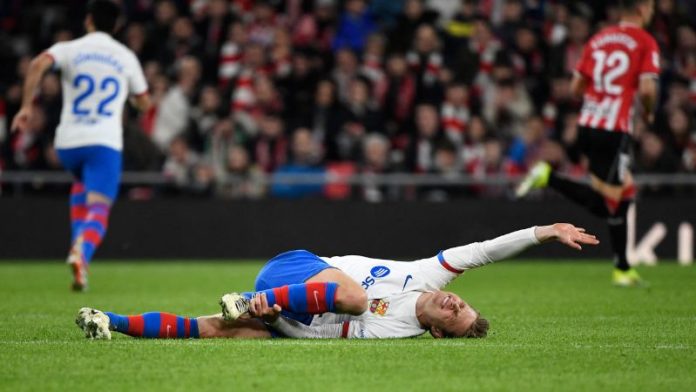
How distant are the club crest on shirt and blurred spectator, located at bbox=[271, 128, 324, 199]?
936 centimetres

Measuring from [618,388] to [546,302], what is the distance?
4.80 meters

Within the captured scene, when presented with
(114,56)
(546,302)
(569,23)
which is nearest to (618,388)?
(546,302)

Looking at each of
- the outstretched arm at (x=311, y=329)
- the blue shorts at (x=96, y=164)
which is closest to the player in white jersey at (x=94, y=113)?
the blue shorts at (x=96, y=164)

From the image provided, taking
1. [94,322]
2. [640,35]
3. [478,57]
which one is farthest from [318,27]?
[94,322]

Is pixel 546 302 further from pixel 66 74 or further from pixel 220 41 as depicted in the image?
pixel 220 41

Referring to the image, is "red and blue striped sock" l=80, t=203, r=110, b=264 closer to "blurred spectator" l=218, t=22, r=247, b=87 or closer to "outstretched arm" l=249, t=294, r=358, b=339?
"outstretched arm" l=249, t=294, r=358, b=339

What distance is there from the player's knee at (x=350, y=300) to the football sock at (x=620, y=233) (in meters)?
5.39

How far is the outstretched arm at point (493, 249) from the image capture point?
21.7 ft

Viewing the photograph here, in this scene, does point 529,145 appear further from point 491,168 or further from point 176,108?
point 176,108

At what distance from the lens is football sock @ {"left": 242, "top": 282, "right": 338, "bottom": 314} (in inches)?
261

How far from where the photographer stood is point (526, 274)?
14148mm

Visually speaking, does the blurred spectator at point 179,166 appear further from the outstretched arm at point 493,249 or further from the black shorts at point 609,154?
the outstretched arm at point 493,249

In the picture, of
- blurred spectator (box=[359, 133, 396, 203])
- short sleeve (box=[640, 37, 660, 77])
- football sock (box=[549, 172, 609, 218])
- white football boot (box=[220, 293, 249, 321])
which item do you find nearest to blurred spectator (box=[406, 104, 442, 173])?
blurred spectator (box=[359, 133, 396, 203])

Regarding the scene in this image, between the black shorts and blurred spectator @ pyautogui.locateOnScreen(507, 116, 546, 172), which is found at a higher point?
the black shorts
